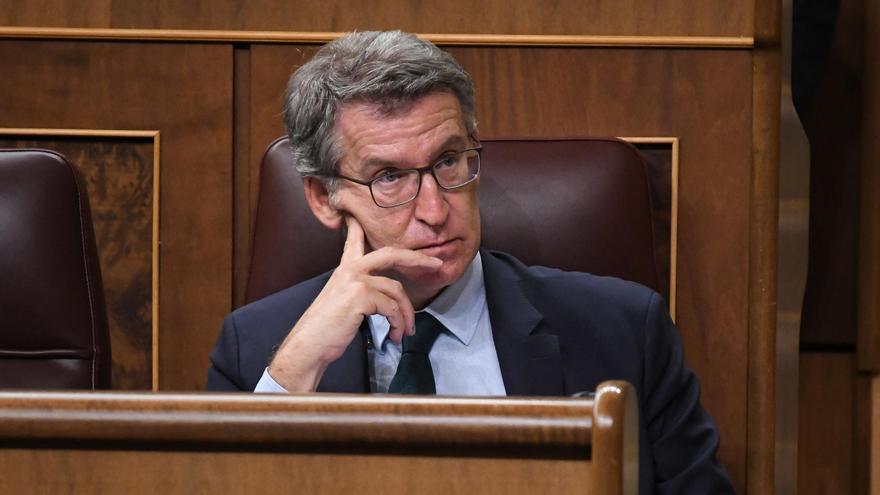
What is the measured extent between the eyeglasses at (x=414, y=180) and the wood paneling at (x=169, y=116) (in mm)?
399

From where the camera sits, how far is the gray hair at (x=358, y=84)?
1.03 metres

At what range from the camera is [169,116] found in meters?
1.38

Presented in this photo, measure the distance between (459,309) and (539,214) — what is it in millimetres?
116

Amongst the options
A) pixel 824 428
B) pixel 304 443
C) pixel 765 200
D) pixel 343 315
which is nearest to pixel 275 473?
pixel 304 443

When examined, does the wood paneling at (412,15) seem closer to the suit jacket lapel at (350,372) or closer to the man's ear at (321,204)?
the man's ear at (321,204)

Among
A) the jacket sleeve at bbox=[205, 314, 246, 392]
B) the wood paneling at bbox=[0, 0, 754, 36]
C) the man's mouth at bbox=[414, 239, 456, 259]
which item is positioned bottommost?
the jacket sleeve at bbox=[205, 314, 246, 392]

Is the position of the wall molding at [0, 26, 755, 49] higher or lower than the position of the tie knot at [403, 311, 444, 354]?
higher

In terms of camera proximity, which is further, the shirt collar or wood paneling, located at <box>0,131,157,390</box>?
wood paneling, located at <box>0,131,157,390</box>

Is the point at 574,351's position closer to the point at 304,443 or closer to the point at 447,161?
the point at 447,161

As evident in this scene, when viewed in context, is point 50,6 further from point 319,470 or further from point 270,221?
point 319,470

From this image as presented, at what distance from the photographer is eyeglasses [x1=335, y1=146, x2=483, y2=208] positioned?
1029 millimetres

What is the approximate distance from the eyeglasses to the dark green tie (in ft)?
0.38

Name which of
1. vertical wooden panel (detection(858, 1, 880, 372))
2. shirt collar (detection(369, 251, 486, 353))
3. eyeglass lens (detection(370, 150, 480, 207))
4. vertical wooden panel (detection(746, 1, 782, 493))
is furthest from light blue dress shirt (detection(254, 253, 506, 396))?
vertical wooden panel (detection(858, 1, 880, 372))

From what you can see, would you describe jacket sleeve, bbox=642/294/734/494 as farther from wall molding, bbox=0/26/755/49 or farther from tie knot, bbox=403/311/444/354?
wall molding, bbox=0/26/755/49
